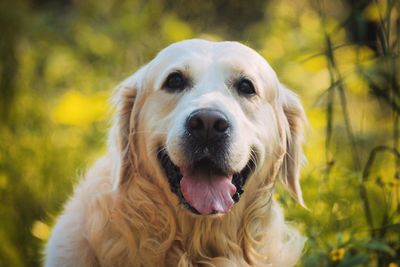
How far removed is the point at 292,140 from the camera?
3566 mm

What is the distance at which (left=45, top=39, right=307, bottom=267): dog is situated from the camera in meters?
2.98

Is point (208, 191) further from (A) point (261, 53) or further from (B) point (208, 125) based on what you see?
(A) point (261, 53)

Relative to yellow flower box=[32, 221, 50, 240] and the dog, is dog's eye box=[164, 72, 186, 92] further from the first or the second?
yellow flower box=[32, 221, 50, 240]

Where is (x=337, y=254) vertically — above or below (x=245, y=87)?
below

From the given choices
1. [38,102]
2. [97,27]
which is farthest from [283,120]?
[97,27]

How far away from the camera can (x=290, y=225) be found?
3744 millimetres

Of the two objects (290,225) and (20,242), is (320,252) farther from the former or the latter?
(20,242)

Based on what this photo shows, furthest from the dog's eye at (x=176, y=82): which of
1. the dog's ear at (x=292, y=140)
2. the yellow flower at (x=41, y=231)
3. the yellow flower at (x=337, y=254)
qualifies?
the yellow flower at (x=41, y=231)

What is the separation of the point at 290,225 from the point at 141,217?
97cm

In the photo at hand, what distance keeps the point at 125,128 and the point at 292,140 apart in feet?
2.89

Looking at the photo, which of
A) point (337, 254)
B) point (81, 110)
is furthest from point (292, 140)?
point (81, 110)

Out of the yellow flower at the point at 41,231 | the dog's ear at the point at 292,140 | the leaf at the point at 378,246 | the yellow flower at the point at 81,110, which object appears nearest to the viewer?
the leaf at the point at 378,246

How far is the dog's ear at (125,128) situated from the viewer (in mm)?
3254

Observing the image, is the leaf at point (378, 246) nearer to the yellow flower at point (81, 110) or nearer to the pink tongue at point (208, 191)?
the pink tongue at point (208, 191)
